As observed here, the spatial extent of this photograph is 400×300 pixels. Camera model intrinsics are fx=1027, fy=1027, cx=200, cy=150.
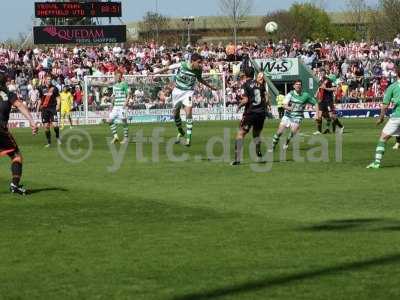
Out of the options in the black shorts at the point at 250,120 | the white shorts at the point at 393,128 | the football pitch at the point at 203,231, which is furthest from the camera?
the black shorts at the point at 250,120

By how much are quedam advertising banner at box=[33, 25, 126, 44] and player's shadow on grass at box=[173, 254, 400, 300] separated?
174 ft

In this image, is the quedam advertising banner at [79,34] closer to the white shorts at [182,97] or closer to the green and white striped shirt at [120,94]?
the green and white striped shirt at [120,94]

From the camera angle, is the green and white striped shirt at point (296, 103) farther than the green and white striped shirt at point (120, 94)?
No

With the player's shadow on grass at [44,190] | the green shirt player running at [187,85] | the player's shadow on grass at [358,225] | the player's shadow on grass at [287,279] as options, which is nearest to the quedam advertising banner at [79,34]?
the green shirt player running at [187,85]

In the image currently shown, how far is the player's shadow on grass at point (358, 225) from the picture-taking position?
12602mm

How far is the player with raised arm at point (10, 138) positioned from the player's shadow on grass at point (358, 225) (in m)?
5.79

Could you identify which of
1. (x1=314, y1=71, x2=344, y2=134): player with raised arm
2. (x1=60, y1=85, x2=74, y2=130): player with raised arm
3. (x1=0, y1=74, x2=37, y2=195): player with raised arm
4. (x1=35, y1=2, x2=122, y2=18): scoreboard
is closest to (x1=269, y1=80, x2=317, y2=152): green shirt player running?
(x1=314, y1=71, x2=344, y2=134): player with raised arm

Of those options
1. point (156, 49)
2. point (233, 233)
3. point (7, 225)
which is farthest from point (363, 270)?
point (156, 49)

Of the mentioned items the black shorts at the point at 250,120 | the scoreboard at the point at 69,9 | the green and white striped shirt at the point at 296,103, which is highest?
the scoreboard at the point at 69,9

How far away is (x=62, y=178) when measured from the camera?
19938 mm

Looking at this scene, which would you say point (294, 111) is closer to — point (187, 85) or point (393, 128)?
point (187, 85)

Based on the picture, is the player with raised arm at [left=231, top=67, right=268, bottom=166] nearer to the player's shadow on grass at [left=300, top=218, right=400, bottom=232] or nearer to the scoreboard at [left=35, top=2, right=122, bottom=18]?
the player's shadow on grass at [left=300, top=218, right=400, bottom=232]

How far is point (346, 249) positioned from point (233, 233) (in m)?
1.74

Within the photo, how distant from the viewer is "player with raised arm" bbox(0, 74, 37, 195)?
54.4ft
